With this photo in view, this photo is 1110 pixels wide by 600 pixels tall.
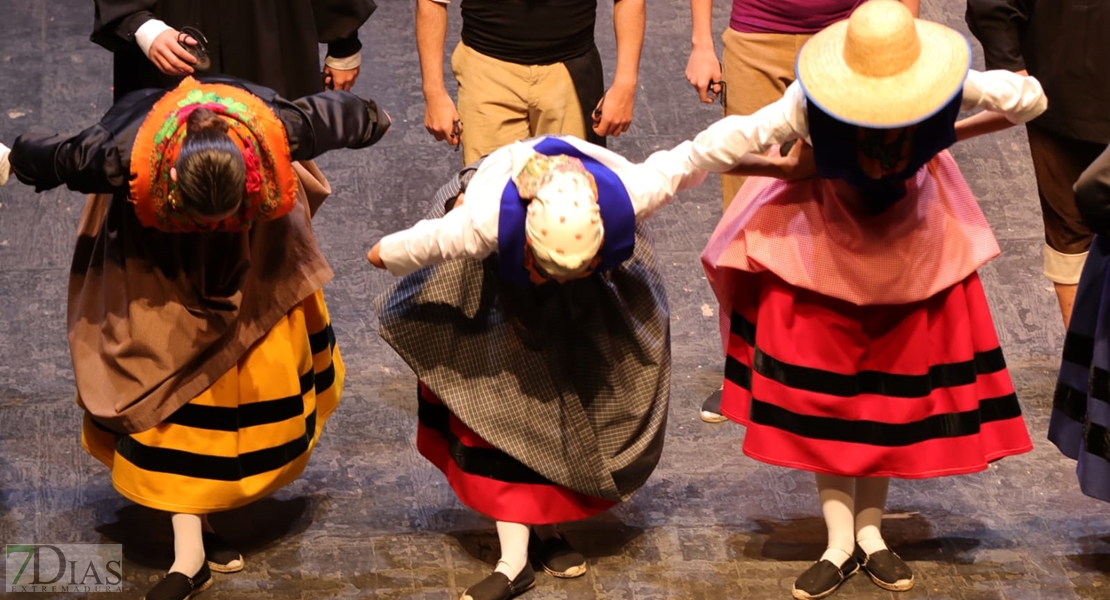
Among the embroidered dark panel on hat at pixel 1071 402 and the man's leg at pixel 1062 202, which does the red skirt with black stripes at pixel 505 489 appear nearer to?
the embroidered dark panel on hat at pixel 1071 402

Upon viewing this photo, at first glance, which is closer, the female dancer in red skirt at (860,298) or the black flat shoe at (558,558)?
the female dancer in red skirt at (860,298)

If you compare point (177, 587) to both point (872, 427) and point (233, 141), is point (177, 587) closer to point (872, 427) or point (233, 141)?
point (233, 141)

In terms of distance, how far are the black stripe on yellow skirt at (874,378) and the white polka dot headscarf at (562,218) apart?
56 cm

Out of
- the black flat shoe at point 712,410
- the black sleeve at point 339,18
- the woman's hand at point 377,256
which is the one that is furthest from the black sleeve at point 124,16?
the black flat shoe at point 712,410

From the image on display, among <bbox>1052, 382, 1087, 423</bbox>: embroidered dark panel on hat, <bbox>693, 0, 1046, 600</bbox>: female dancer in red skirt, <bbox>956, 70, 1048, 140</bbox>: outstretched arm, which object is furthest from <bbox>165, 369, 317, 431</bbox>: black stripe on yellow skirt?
<bbox>1052, 382, 1087, 423</bbox>: embroidered dark panel on hat

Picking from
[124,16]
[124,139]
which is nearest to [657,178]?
[124,139]

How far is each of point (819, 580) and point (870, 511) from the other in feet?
0.61

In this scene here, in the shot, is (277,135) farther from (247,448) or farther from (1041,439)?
(1041,439)

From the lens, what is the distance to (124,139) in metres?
2.91

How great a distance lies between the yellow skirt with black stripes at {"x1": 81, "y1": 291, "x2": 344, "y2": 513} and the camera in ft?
10.3

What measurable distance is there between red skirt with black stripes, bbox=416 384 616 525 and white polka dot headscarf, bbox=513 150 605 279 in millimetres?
551

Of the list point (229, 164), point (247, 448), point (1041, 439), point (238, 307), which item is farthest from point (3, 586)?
point (1041, 439)

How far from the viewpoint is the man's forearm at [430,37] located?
12.4ft

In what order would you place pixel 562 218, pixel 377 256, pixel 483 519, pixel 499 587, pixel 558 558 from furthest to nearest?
pixel 483 519, pixel 558 558, pixel 499 587, pixel 377 256, pixel 562 218
